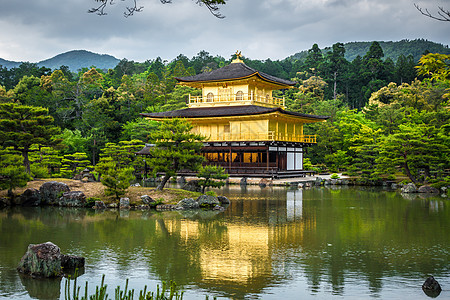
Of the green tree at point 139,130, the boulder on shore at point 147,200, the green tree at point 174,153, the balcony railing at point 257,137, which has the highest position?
the green tree at point 139,130

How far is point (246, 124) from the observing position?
1574 inches

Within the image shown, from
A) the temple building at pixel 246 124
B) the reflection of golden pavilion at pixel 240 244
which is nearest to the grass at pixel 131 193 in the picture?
the reflection of golden pavilion at pixel 240 244

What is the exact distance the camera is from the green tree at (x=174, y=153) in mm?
22203

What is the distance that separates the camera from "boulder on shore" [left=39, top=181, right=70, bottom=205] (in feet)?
71.9

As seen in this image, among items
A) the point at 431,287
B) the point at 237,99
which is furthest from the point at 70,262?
the point at 237,99

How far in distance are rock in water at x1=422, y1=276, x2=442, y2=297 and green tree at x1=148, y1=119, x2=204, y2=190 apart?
14.6 m

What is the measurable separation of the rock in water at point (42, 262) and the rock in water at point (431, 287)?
7.60 metres

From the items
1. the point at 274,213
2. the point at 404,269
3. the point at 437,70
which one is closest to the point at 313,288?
the point at 404,269

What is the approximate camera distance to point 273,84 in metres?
43.8

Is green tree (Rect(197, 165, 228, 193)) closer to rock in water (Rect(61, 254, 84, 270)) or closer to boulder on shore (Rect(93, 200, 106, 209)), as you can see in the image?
boulder on shore (Rect(93, 200, 106, 209))

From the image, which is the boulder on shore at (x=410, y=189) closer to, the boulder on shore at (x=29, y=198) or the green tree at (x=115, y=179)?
the green tree at (x=115, y=179)

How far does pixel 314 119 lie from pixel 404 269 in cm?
3299

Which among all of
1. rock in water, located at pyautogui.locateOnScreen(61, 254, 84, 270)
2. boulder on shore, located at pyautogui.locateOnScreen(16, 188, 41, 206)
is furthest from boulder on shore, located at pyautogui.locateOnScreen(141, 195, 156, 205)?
rock in water, located at pyautogui.locateOnScreen(61, 254, 84, 270)

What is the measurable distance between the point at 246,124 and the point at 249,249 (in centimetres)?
2799
